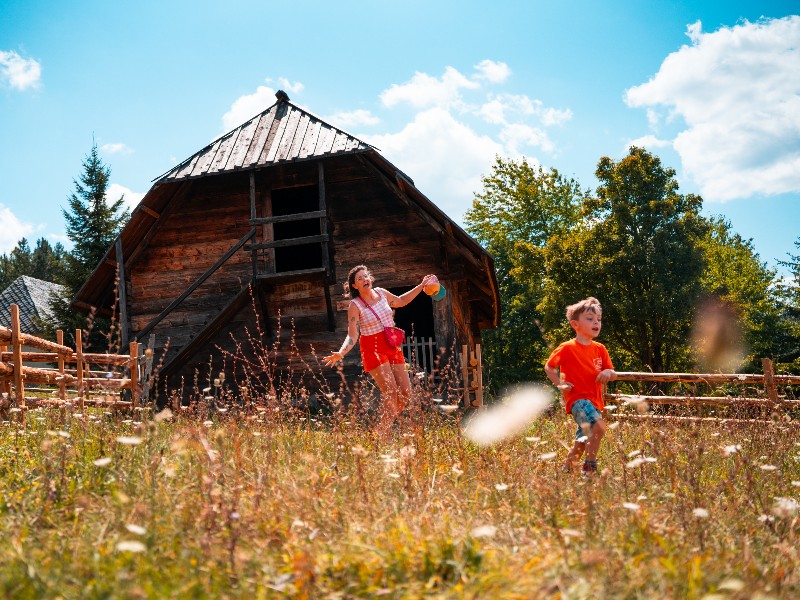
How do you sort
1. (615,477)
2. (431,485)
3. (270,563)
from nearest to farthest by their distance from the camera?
(270,563)
(431,485)
(615,477)

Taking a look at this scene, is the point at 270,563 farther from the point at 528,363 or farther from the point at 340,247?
the point at 528,363

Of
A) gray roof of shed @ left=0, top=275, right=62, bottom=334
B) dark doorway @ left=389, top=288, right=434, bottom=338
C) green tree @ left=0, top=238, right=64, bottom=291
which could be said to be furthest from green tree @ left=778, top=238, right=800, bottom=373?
green tree @ left=0, top=238, right=64, bottom=291

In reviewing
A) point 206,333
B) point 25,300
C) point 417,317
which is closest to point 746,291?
point 417,317

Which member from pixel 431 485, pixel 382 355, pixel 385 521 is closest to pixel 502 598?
pixel 385 521

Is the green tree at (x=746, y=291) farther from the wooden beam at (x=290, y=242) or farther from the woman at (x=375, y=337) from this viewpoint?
the woman at (x=375, y=337)

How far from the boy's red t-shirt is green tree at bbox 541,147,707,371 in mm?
18482

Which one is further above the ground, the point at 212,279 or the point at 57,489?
the point at 212,279

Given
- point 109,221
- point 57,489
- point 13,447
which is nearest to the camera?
point 57,489

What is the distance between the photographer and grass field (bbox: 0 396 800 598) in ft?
7.26

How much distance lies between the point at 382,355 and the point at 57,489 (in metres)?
2.97

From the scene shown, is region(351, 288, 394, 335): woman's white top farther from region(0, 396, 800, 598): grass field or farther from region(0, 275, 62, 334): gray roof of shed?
region(0, 275, 62, 334): gray roof of shed

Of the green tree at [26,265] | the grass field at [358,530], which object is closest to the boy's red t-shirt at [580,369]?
the grass field at [358,530]

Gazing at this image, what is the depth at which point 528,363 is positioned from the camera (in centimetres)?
3231

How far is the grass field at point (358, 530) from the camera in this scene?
2.21 metres
